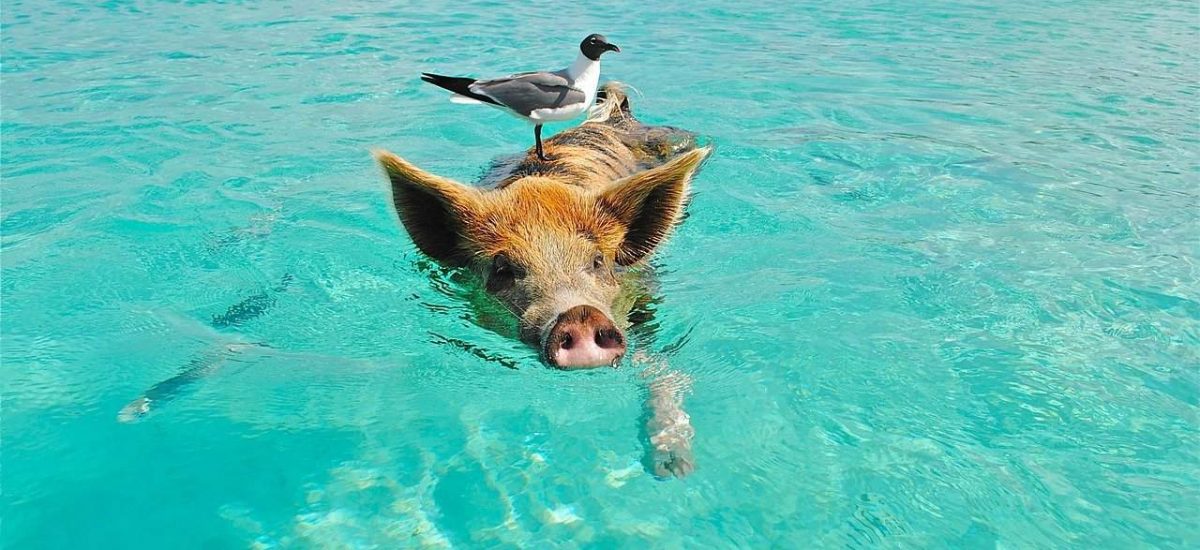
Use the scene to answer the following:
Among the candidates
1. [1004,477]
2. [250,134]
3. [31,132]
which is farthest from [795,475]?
[31,132]

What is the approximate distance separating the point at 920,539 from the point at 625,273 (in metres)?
2.24

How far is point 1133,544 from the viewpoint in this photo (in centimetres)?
337

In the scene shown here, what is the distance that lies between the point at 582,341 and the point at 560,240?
40.4 inches

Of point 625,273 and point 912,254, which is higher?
point 625,273

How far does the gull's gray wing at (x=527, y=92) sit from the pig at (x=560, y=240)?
0.98 meters

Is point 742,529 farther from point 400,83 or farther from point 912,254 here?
point 400,83

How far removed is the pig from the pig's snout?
7 centimetres

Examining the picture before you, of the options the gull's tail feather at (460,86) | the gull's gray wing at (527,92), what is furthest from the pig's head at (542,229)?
the gull's tail feather at (460,86)

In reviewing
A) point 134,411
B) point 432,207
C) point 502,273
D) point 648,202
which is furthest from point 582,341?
point 134,411

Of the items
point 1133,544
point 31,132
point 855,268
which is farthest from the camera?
point 31,132

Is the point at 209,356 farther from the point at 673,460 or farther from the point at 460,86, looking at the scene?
the point at 673,460

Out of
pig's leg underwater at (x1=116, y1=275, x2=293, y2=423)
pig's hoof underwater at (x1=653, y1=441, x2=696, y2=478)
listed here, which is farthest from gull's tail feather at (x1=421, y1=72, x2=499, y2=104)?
pig's hoof underwater at (x1=653, y1=441, x2=696, y2=478)

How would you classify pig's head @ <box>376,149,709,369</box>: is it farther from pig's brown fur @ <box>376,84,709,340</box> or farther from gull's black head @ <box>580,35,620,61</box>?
gull's black head @ <box>580,35,620,61</box>

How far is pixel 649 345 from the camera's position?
4902 mm
